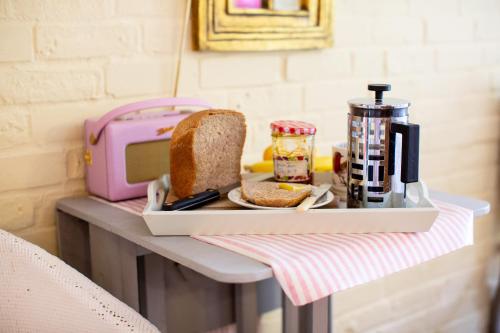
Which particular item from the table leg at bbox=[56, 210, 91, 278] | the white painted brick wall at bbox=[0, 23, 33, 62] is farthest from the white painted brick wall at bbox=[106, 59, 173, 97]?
the table leg at bbox=[56, 210, 91, 278]

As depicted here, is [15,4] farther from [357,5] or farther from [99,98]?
[357,5]

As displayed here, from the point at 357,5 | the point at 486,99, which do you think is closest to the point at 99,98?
the point at 357,5

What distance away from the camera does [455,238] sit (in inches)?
44.0

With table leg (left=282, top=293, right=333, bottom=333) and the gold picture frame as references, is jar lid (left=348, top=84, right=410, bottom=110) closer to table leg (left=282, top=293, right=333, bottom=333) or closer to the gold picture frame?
table leg (left=282, top=293, right=333, bottom=333)

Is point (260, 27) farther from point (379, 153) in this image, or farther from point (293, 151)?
point (379, 153)

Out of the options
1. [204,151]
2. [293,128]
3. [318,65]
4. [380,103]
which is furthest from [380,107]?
[318,65]

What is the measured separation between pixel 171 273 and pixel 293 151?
1.44 ft

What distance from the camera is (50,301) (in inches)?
39.3

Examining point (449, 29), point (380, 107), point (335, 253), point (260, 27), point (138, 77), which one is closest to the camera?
point (335, 253)

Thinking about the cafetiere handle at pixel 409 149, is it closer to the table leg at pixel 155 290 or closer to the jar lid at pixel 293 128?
the jar lid at pixel 293 128

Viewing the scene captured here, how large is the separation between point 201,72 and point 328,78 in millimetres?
400

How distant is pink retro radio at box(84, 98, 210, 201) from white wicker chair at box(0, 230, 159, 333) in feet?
0.92

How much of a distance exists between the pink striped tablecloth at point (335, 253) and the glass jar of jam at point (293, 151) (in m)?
0.21

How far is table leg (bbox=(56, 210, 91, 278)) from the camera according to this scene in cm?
135
